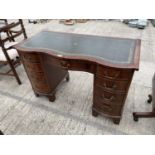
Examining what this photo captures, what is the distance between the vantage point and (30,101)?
1.87 m

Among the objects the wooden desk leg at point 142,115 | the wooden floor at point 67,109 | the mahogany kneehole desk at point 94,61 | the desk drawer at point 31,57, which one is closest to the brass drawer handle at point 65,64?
the mahogany kneehole desk at point 94,61

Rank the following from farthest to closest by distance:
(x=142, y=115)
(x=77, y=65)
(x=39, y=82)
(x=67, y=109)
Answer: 1. (x=67, y=109)
2. (x=39, y=82)
3. (x=142, y=115)
4. (x=77, y=65)

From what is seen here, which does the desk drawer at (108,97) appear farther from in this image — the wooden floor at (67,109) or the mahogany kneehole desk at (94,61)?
the wooden floor at (67,109)

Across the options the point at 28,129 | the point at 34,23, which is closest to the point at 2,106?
the point at 28,129

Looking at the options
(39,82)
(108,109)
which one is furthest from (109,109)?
(39,82)

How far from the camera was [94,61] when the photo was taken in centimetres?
113

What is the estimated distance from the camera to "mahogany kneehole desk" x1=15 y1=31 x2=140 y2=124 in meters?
1.12

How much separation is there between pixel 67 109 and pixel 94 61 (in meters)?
0.84

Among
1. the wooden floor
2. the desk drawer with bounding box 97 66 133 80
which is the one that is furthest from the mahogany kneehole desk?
the wooden floor

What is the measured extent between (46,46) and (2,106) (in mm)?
Result: 1029

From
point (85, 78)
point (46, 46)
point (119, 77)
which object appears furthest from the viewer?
point (85, 78)

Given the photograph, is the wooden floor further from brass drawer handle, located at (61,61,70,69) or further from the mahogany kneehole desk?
brass drawer handle, located at (61,61,70,69)

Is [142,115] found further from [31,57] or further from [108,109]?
[31,57]

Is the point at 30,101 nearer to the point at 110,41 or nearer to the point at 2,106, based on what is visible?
the point at 2,106
